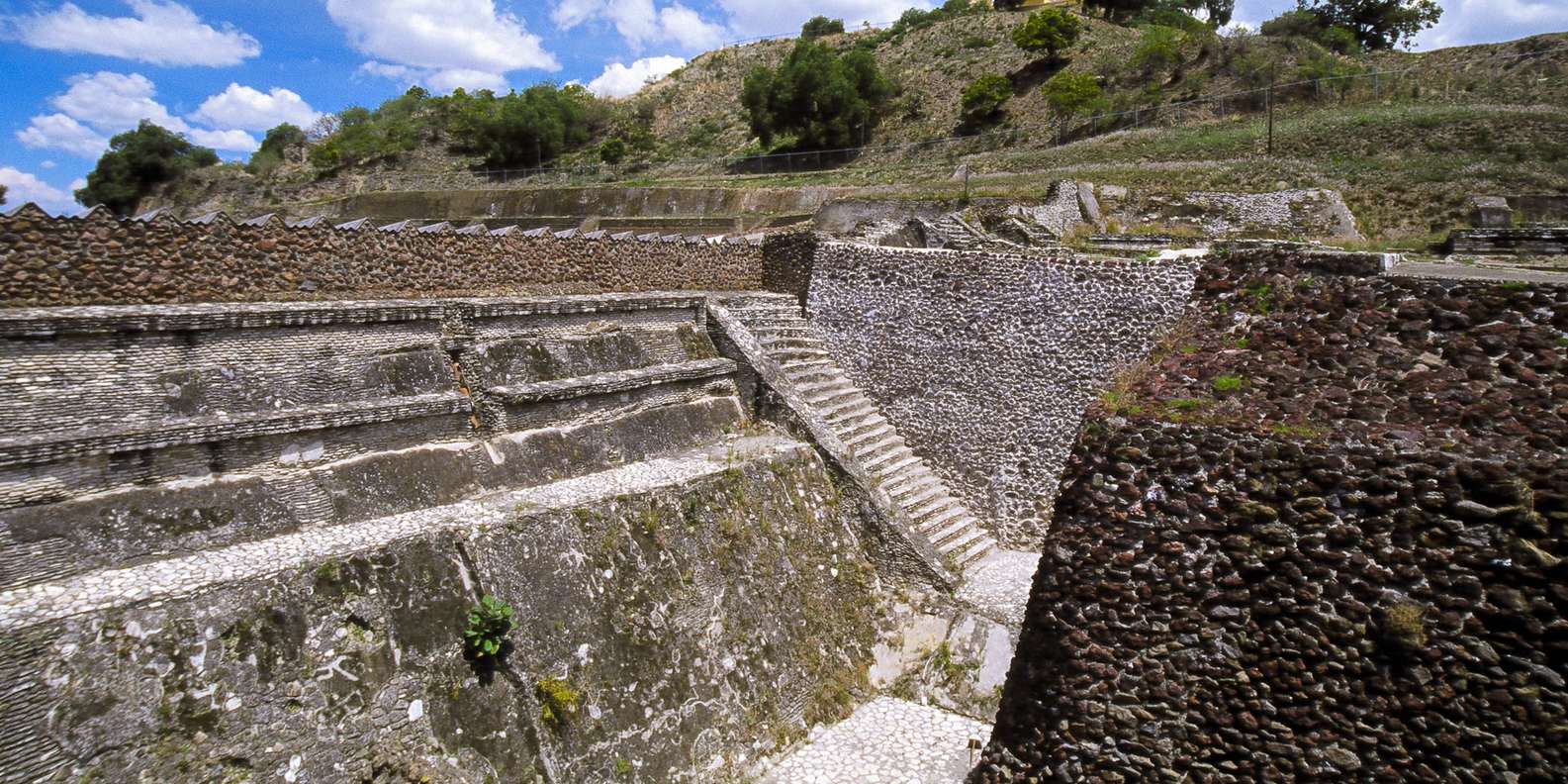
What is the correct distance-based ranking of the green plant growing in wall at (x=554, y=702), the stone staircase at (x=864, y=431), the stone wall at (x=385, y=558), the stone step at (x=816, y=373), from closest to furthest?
the stone wall at (x=385, y=558)
the green plant growing in wall at (x=554, y=702)
the stone staircase at (x=864, y=431)
the stone step at (x=816, y=373)

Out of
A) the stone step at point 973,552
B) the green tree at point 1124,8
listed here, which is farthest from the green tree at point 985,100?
the stone step at point 973,552

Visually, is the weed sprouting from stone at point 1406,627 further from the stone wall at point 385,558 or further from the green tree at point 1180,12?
the green tree at point 1180,12

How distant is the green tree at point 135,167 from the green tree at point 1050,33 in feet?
133

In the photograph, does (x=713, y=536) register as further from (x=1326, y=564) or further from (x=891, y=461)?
(x=1326, y=564)

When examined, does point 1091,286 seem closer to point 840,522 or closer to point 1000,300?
point 1000,300

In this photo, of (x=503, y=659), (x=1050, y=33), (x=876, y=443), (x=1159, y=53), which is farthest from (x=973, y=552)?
(x=1050, y=33)

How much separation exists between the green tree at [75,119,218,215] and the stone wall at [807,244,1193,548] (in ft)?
139

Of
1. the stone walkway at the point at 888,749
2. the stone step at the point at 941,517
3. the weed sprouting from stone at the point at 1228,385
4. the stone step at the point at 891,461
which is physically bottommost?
the stone walkway at the point at 888,749

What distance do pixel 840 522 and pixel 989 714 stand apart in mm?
2653

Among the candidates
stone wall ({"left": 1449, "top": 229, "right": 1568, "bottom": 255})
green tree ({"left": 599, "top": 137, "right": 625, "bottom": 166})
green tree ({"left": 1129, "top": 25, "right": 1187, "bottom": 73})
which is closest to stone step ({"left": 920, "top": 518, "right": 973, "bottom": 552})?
stone wall ({"left": 1449, "top": 229, "right": 1568, "bottom": 255})

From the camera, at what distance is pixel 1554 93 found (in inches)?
909

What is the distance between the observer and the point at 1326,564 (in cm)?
510

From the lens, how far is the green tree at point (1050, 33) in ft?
129

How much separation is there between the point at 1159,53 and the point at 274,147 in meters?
49.2
